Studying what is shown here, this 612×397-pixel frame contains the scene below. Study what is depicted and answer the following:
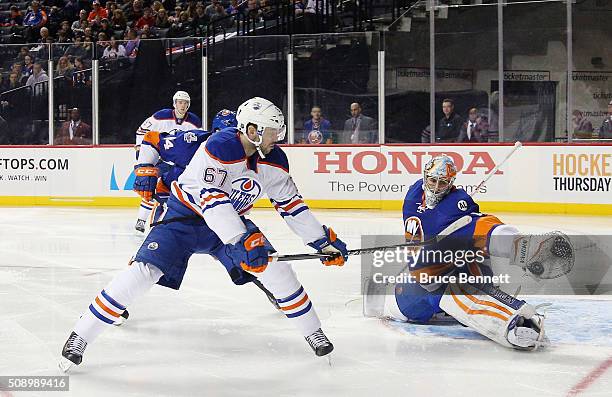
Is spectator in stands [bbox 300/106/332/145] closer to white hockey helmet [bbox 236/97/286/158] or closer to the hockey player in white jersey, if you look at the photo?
the hockey player in white jersey

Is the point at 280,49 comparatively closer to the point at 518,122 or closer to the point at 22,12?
the point at 518,122

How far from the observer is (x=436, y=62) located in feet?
36.0

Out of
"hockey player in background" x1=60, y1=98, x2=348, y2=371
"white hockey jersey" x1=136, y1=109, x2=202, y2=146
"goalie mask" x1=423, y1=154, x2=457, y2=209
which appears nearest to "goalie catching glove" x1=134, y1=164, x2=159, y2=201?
"white hockey jersey" x1=136, y1=109, x2=202, y2=146

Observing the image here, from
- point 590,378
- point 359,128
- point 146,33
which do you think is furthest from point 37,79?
point 590,378

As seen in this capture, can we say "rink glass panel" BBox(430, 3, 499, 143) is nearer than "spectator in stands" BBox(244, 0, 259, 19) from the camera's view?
Yes

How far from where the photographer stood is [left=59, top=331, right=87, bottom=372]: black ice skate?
150 inches

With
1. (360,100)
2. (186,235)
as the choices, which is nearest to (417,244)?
(186,235)

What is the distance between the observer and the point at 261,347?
4.35 meters

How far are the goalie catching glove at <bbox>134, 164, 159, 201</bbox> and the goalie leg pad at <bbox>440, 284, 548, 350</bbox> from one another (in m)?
3.04

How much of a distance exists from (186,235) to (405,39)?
297 inches

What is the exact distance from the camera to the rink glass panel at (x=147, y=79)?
459 inches

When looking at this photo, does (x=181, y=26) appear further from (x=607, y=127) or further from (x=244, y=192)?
(x=244, y=192)

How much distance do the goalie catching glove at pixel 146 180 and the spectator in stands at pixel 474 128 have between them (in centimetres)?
480

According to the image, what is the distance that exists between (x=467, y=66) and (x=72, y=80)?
464cm
